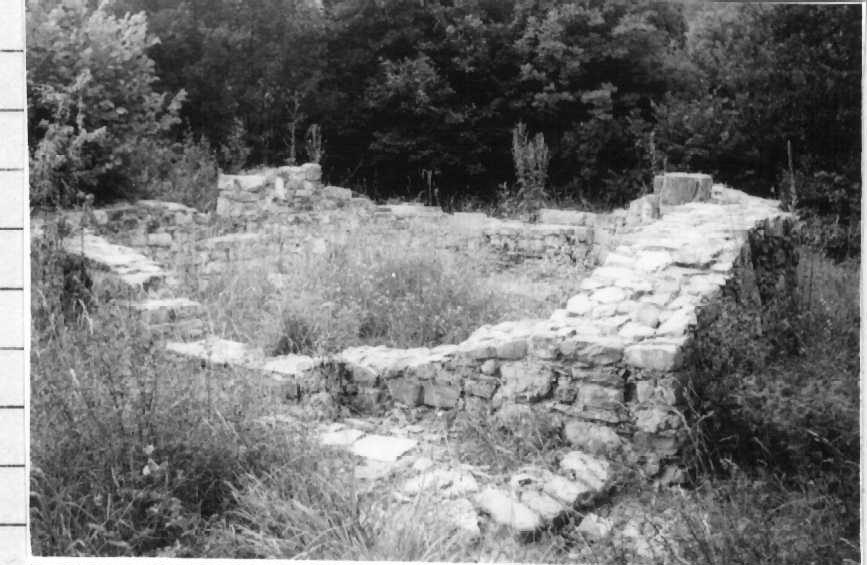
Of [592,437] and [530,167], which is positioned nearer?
[592,437]

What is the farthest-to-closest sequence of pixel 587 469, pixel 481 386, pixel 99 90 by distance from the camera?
pixel 99 90, pixel 481 386, pixel 587 469

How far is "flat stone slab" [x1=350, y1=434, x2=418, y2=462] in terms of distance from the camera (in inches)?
170

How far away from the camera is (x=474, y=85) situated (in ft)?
28.9

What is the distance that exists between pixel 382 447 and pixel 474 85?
5.29m

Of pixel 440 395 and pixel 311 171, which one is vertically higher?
pixel 311 171

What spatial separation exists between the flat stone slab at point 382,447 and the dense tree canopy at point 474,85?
3017mm

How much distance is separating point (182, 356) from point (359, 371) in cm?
105

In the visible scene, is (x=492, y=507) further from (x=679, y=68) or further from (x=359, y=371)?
(x=679, y=68)

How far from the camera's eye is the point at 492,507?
3.82 m

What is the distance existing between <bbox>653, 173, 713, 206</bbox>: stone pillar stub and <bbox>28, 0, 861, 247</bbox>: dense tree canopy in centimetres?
17

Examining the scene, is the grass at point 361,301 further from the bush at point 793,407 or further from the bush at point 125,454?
the bush at point 793,407

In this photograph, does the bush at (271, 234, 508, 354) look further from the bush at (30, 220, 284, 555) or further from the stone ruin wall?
the bush at (30, 220, 284, 555)

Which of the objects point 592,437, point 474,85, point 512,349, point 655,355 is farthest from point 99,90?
point 655,355

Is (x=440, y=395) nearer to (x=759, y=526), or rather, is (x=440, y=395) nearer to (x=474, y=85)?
(x=759, y=526)
